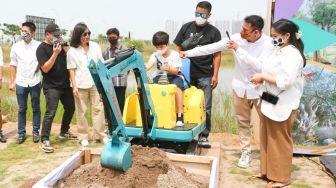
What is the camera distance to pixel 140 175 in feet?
10.7

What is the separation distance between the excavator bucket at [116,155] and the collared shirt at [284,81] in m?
1.66

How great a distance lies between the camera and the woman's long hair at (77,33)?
5547 mm

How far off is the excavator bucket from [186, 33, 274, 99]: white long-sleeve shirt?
1.91 meters

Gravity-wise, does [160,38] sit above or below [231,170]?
above

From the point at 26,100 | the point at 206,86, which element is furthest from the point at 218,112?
the point at 26,100

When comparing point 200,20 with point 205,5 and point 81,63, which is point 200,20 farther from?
point 81,63

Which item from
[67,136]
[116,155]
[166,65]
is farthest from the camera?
[67,136]

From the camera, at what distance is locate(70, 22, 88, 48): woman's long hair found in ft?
18.2

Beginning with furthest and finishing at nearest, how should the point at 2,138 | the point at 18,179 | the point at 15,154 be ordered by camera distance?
the point at 2,138 → the point at 15,154 → the point at 18,179

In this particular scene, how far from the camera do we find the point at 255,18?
4457 mm

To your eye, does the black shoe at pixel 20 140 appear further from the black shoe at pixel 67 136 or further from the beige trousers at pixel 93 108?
the beige trousers at pixel 93 108

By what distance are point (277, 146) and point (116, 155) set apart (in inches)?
76.5

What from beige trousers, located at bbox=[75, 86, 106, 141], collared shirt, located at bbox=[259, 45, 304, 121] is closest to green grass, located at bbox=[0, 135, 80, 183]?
beige trousers, located at bbox=[75, 86, 106, 141]

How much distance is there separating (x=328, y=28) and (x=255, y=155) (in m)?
1.97
